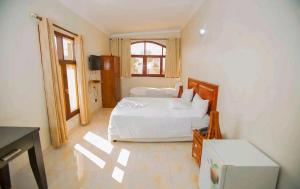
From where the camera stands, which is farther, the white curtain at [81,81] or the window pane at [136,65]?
the window pane at [136,65]

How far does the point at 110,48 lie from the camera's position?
5.97 m

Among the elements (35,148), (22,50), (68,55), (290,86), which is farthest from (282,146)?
(68,55)

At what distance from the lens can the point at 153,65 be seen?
6.16 m

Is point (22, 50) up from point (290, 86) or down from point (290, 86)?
up

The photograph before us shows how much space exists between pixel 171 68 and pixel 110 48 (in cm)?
248

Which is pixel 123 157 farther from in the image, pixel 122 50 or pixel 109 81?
pixel 122 50

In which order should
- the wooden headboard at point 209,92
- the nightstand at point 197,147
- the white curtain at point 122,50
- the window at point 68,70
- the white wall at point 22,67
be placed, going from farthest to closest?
the white curtain at point 122,50
the window at point 68,70
the wooden headboard at point 209,92
the nightstand at point 197,147
the white wall at point 22,67

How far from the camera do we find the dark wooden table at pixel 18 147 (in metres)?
1.20

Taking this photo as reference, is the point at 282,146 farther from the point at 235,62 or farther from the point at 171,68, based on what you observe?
the point at 171,68

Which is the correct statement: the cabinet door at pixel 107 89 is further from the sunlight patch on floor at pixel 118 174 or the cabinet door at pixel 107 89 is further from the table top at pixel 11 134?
the table top at pixel 11 134

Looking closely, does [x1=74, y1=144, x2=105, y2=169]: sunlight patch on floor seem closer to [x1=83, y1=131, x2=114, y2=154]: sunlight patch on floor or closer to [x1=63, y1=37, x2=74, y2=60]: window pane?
[x1=83, y1=131, x2=114, y2=154]: sunlight patch on floor

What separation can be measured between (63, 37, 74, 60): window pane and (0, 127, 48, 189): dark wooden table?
2228mm

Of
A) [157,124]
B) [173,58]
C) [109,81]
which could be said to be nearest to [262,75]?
[157,124]

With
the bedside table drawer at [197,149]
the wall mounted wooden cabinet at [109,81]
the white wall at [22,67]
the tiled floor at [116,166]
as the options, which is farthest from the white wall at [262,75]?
the wall mounted wooden cabinet at [109,81]
